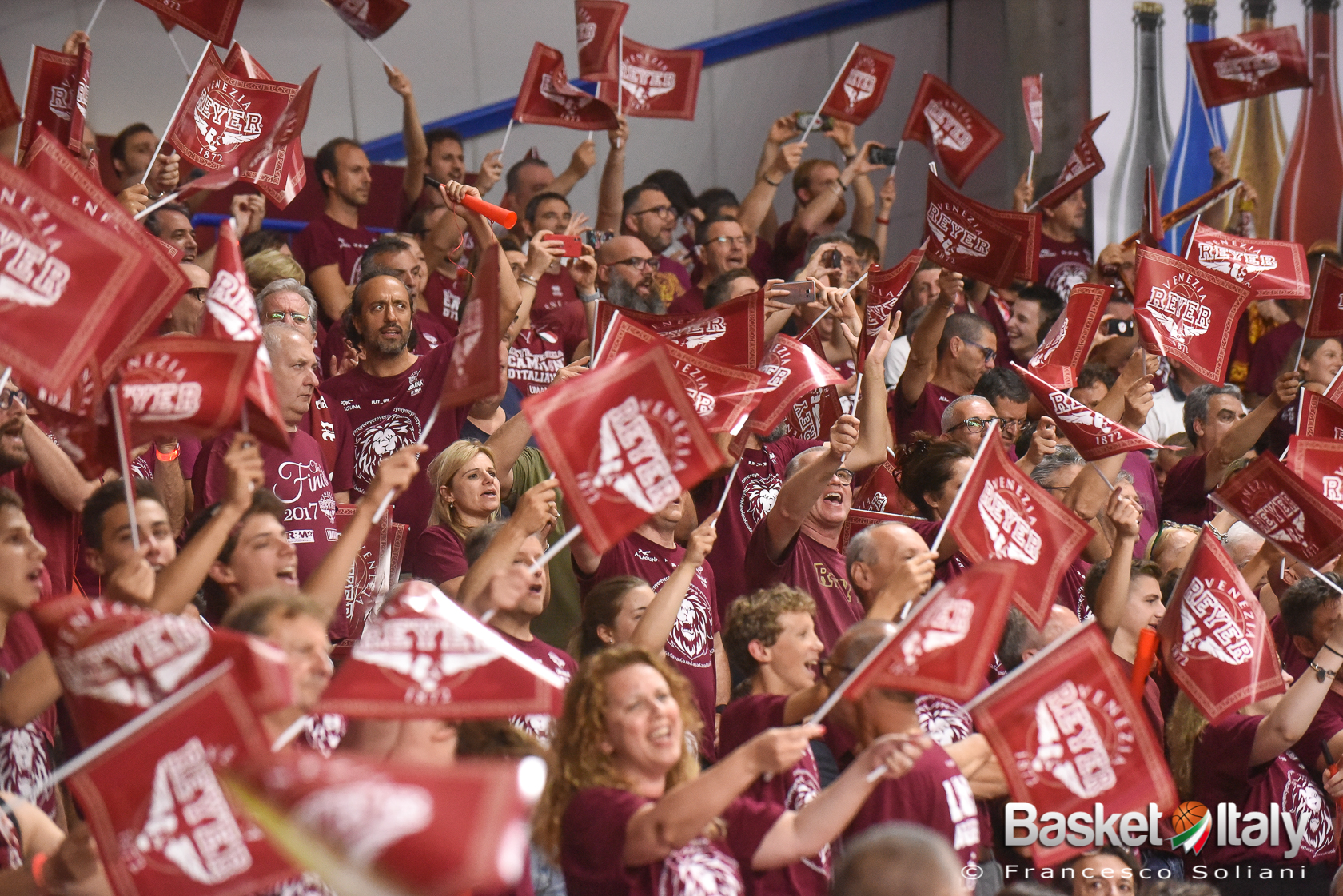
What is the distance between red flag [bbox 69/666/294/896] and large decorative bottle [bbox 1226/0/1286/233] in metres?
→ 9.38

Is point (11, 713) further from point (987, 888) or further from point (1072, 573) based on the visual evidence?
point (1072, 573)

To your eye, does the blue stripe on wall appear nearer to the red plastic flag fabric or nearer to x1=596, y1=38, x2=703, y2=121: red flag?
x1=596, y1=38, x2=703, y2=121: red flag

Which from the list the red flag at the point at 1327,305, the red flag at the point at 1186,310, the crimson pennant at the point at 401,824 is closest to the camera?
the crimson pennant at the point at 401,824

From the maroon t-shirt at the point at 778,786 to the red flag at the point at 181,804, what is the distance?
116cm

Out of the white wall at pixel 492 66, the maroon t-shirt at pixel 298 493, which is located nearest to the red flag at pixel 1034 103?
the white wall at pixel 492 66

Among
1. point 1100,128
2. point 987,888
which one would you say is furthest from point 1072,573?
point 1100,128

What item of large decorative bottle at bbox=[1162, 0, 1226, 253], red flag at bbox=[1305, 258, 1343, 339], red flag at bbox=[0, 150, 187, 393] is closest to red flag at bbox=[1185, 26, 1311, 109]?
large decorative bottle at bbox=[1162, 0, 1226, 253]

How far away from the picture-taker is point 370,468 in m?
5.85

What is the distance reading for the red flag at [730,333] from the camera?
18.2 feet

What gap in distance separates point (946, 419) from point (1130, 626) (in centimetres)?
123

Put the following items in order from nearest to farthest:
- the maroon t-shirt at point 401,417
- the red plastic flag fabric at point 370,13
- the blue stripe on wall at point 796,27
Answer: the maroon t-shirt at point 401,417 → the red plastic flag fabric at point 370,13 → the blue stripe on wall at point 796,27

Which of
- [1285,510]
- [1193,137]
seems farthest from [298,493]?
[1193,137]

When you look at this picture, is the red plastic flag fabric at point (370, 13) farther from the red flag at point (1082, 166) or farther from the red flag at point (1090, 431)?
the red flag at point (1090, 431)

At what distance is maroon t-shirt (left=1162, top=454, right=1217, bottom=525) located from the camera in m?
7.54
